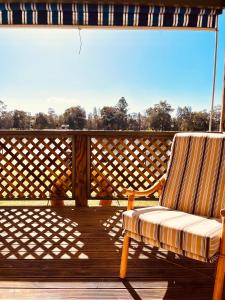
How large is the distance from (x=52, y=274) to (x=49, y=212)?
1414 millimetres

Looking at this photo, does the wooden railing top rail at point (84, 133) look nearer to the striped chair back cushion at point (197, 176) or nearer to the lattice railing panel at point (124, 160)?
the lattice railing panel at point (124, 160)

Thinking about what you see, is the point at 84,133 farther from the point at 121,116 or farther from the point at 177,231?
the point at 121,116

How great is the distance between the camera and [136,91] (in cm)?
1705

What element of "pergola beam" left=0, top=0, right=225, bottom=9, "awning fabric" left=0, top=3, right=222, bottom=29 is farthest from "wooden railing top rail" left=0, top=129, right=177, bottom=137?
"pergola beam" left=0, top=0, right=225, bottom=9

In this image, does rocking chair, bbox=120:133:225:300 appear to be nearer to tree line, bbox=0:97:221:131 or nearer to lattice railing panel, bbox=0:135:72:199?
lattice railing panel, bbox=0:135:72:199

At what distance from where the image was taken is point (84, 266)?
214cm

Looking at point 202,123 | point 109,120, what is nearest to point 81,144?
point 202,123

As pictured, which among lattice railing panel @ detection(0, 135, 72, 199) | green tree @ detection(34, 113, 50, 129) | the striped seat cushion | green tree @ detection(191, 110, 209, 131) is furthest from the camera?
green tree @ detection(34, 113, 50, 129)

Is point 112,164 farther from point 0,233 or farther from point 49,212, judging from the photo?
point 0,233

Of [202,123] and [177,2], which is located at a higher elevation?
[177,2]

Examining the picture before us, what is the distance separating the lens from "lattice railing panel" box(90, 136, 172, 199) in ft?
12.2

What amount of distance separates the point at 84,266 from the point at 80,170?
1.62 metres

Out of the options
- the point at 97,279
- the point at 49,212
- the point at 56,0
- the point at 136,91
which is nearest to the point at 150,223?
the point at 97,279

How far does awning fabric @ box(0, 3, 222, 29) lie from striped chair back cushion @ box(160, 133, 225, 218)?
1.81 metres
